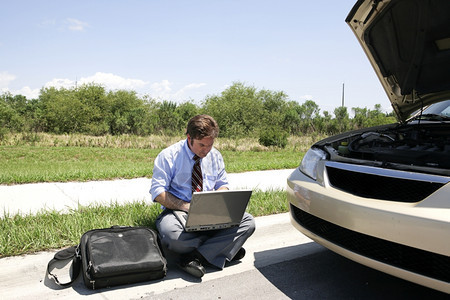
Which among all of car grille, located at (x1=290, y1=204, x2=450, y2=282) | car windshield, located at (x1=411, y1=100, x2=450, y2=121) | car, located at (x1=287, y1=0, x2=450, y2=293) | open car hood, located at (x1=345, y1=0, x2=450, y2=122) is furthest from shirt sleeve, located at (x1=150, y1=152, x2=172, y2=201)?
car windshield, located at (x1=411, y1=100, x2=450, y2=121)

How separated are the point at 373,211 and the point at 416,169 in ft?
1.15

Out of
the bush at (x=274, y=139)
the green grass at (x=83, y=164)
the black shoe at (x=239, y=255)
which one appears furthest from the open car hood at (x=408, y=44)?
the bush at (x=274, y=139)

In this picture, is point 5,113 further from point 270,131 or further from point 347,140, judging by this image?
point 347,140

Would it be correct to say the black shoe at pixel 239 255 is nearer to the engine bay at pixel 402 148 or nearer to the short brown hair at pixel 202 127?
the short brown hair at pixel 202 127

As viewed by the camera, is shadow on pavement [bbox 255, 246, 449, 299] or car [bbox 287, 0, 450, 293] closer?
car [bbox 287, 0, 450, 293]

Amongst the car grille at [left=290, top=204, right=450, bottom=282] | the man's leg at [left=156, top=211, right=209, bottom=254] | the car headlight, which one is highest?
the car headlight

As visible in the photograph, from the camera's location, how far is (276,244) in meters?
3.64

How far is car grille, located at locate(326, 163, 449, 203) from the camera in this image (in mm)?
2076

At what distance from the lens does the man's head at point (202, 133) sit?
→ 310 cm

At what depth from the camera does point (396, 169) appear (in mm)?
2250

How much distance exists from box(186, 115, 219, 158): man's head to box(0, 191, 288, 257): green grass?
111 cm

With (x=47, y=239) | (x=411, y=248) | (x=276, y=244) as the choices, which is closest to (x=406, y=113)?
(x=276, y=244)

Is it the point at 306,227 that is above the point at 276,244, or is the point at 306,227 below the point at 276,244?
above

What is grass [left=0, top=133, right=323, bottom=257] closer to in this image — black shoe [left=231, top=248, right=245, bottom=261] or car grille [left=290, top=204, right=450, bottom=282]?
black shoe [left=231, top=248, right=245, bottom=261]
